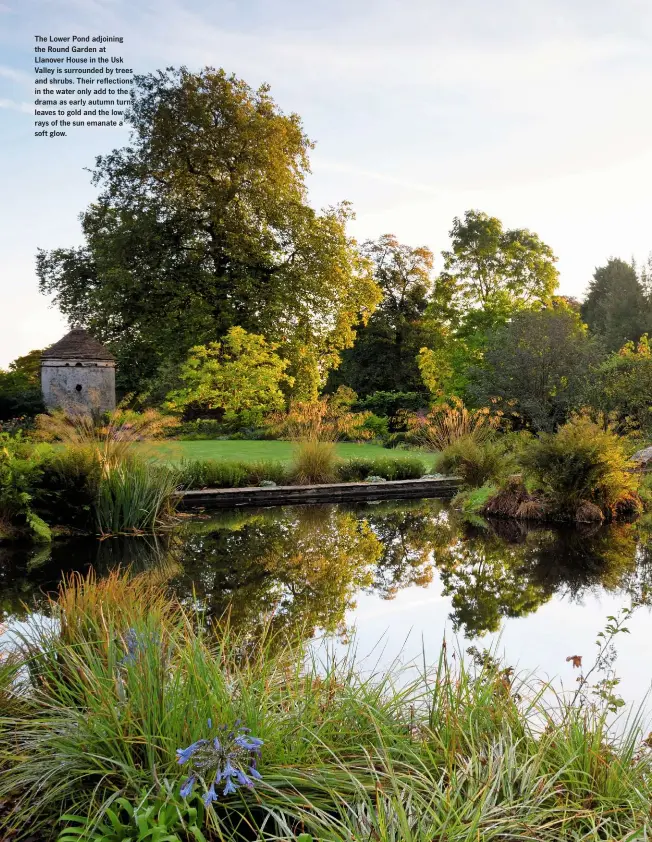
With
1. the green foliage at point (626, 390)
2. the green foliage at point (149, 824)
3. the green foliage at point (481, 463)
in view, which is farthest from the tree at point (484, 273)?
the green foliage at point (149, 824)

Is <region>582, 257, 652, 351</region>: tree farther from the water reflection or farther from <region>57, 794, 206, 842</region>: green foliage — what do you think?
<region>57, 794, 206, 842</region>: green foliage

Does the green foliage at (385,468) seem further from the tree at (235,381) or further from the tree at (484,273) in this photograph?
the tree at (484,273)

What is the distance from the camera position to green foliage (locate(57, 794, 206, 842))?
5.40ft

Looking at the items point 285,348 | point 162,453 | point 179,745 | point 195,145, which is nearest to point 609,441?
point 162,453

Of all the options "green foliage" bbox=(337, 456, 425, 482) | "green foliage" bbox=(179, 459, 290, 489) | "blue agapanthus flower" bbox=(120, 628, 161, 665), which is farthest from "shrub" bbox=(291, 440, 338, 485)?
"blue agapanthus flower" bbox=(120, 628, 161, 665)

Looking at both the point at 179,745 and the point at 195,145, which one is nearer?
the point at 179,745

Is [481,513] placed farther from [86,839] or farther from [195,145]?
[195,145]

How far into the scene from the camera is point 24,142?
1095 cm

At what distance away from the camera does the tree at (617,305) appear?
3522 cm

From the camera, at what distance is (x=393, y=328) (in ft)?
93.1

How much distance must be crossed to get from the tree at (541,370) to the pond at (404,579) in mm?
7989

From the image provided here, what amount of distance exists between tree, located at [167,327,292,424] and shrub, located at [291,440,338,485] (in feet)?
26.6

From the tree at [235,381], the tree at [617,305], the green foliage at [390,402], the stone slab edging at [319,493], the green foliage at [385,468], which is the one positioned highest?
the tree at [617,305]

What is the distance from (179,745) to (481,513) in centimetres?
772
